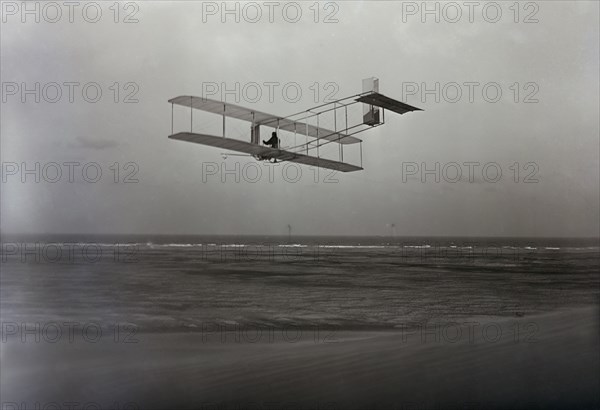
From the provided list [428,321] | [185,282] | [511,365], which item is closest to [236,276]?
[185,282]

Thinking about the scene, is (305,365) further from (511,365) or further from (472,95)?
(472,95)

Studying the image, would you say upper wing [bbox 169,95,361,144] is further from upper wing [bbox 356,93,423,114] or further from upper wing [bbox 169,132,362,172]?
upper wing [bbox 356,93,423,114]

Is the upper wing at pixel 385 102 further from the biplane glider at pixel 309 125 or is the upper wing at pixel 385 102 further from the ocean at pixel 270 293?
the ocean at pixel 270 293

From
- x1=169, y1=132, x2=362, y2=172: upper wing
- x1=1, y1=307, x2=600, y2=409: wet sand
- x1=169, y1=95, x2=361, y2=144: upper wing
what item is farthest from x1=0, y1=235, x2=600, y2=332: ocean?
x1=169, y1=95, x2=361, y2=144: upper wing

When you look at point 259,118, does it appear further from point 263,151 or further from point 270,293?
point 270,293

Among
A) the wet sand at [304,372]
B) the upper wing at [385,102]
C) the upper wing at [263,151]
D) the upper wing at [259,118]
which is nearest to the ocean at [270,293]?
the wet sand at [304,372]

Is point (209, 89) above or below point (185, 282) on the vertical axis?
above

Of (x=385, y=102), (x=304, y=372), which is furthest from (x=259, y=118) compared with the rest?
(x=304, y=372)
